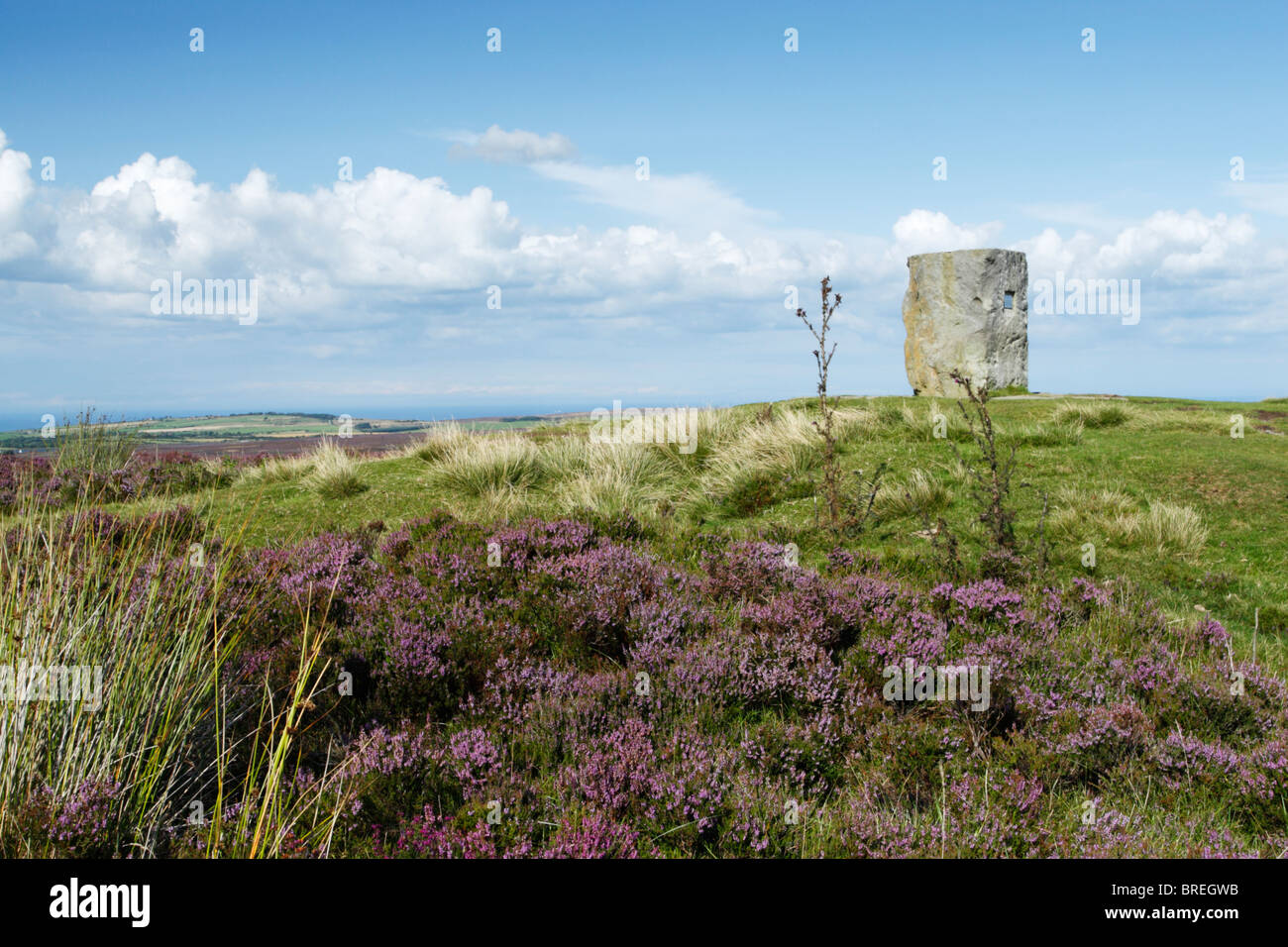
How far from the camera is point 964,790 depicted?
134 inches

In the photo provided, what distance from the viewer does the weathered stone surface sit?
19.7 metres

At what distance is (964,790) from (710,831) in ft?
3.72

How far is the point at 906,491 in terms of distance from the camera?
27.8 feet

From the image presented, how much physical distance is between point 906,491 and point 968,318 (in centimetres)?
1323

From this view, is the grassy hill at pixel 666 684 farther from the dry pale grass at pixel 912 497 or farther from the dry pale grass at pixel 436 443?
the dry pale grass at pixel 436 443

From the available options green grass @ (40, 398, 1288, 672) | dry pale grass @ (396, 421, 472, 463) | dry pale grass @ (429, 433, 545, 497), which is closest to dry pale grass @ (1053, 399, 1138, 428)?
green grass @ (40, 398, 1288, 672)

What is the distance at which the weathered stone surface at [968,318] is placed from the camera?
64.6 feet

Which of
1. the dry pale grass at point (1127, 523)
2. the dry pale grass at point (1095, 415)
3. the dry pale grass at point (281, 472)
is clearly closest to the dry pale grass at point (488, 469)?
the dry pale grass at point (281, 472)
